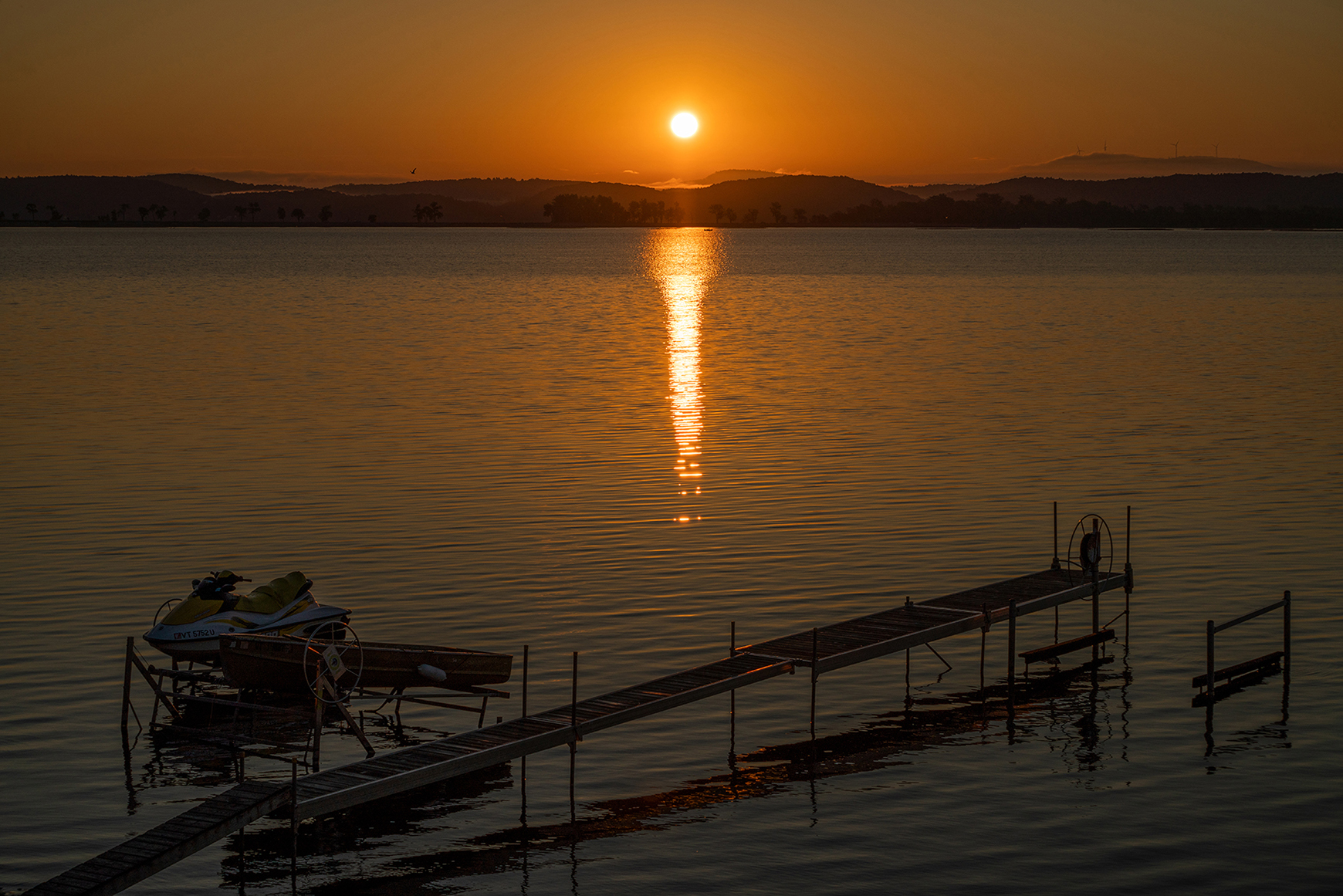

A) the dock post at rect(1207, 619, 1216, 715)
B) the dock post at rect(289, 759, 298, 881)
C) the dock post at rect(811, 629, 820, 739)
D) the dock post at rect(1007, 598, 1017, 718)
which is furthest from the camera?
the dock post at rect(1007, 598, 1017, 718)

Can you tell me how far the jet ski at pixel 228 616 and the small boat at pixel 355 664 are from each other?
79cm

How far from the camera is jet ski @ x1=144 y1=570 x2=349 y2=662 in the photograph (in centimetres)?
2231

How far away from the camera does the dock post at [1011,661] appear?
78.1 feet

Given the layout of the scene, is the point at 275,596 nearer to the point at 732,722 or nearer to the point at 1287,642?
the point at 732,722

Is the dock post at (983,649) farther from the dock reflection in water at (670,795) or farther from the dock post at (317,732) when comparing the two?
the dock post at (317,732)

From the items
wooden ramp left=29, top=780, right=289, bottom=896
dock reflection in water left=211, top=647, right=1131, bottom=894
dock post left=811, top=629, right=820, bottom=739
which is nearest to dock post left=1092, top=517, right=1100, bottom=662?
dock reflection in water left=211, top=647, right=1131, bottom=894

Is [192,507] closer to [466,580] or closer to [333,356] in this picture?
[466,580]

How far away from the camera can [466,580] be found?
29.4m

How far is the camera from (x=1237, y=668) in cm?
2364

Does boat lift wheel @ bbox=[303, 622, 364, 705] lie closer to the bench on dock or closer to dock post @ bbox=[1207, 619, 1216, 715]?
the bench on dock

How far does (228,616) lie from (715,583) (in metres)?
10.5

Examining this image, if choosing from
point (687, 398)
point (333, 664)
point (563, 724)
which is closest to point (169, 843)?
point (333, 664)

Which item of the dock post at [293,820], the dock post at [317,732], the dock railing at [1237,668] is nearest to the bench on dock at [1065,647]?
the dock railing at [1237,668]

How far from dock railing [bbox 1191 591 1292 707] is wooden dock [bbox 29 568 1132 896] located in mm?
2947
